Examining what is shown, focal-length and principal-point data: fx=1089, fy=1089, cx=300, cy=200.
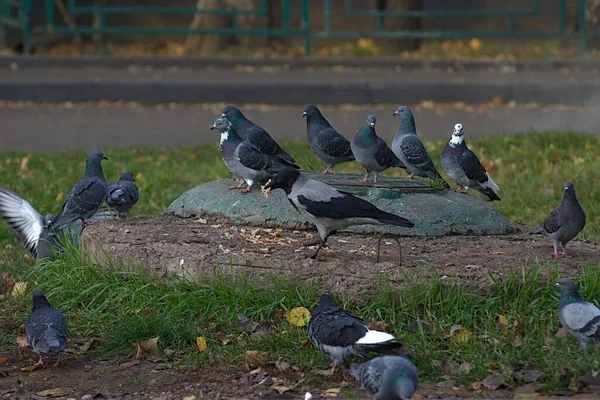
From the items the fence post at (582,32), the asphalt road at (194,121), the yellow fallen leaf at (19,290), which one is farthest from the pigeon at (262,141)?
the fence post at (582,32)

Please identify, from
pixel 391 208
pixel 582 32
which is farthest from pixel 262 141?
pixel 582 32

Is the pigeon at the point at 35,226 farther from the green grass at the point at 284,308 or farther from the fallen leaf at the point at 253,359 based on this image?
the fallen leaf at the point at 253,359

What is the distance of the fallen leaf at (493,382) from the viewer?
4.75 m

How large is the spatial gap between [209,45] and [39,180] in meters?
8.75

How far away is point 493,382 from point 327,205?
143 centimetres

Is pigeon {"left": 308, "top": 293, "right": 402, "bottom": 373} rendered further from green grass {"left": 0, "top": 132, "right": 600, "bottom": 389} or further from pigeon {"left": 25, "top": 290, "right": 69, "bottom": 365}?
pigeon {"left": 25, "top": 290, "right": 69, "bottom": 365}

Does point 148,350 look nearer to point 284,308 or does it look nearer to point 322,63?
point 284,308

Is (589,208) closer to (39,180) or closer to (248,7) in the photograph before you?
(39,180)

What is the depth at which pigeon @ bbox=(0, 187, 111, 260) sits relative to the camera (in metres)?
7.13

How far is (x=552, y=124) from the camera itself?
13469 mm

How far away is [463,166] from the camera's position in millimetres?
7102

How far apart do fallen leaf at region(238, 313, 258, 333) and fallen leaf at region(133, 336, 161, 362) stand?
0.47m

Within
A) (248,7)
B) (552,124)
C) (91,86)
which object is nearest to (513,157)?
(552,124)

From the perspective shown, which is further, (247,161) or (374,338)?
(247,161)
